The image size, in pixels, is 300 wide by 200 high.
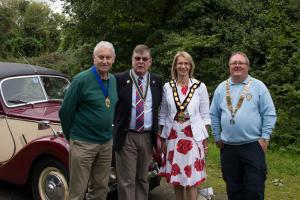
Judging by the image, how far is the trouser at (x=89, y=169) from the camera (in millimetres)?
4371

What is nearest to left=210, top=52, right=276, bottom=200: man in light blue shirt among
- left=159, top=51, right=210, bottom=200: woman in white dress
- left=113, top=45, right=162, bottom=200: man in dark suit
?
left=159, top=51, right=210, bottom=200: woman in white dress

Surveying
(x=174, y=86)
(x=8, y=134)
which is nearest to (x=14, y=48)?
(x=8, y=134)

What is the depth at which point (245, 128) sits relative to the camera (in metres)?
4.46

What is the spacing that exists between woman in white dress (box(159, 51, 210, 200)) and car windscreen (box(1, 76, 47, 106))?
2.54m

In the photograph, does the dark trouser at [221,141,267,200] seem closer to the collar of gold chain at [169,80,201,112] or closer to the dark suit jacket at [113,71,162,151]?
the collar of gold chain at [169,80,201,112]

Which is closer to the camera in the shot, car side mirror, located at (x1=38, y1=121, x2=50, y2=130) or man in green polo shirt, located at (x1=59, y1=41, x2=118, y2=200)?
man in green polo shirt, located at (x1=59, y1=41, x2=118, y2=200)

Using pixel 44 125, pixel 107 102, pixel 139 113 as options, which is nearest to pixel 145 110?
pixel 139 113

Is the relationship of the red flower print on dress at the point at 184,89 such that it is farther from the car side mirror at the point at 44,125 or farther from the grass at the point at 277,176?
the grass at the point at 277,176

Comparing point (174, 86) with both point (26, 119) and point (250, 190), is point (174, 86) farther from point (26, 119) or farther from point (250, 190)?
point (26, 119)

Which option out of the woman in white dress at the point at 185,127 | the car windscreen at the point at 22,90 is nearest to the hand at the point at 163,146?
the woman in white dress at the point at 185,127

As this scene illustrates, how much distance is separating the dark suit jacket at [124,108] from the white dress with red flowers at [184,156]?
0.81 feet

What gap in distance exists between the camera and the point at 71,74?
16031 millimetres

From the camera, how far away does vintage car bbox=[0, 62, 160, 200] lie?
536 cm

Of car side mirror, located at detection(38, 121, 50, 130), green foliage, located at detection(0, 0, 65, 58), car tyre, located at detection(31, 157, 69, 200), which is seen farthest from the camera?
green foliage, located at detection(0, 0, 65, 58)
